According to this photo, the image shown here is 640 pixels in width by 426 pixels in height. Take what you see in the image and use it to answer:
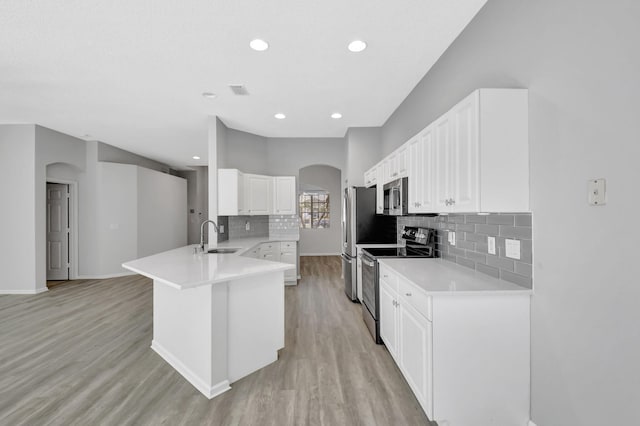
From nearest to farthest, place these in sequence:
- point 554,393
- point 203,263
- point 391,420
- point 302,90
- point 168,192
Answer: point 554,393, point 391,420, point 203,263, point 302,90, point 168,192

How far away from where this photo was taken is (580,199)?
1.34 meters

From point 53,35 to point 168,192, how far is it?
585 cm

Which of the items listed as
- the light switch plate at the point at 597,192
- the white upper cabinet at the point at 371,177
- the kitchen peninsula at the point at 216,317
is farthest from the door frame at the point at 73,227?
the light switch plate at the point at 597,192

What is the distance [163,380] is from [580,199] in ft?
10.1

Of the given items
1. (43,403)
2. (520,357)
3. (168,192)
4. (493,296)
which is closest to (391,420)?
(520,357)

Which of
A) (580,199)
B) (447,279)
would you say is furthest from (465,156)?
(447,279)

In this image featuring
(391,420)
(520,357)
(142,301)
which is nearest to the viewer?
(520,357)

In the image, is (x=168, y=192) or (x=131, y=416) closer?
(x=131, y=416)

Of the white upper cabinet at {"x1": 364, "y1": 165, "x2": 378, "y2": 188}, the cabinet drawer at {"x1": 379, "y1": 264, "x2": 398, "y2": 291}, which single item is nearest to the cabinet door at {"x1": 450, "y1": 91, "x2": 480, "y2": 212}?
the cabinet drawer at {"x1": 379, "y1": 264, "x2": 398, "y2": 291}

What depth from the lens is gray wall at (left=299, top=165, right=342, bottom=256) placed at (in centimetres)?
902

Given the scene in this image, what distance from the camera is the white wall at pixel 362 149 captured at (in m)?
5.01

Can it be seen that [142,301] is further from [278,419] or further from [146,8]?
[146,8]

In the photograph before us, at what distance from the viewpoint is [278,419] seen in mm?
1860

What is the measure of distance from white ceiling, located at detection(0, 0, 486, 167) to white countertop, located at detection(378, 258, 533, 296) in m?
1.99
